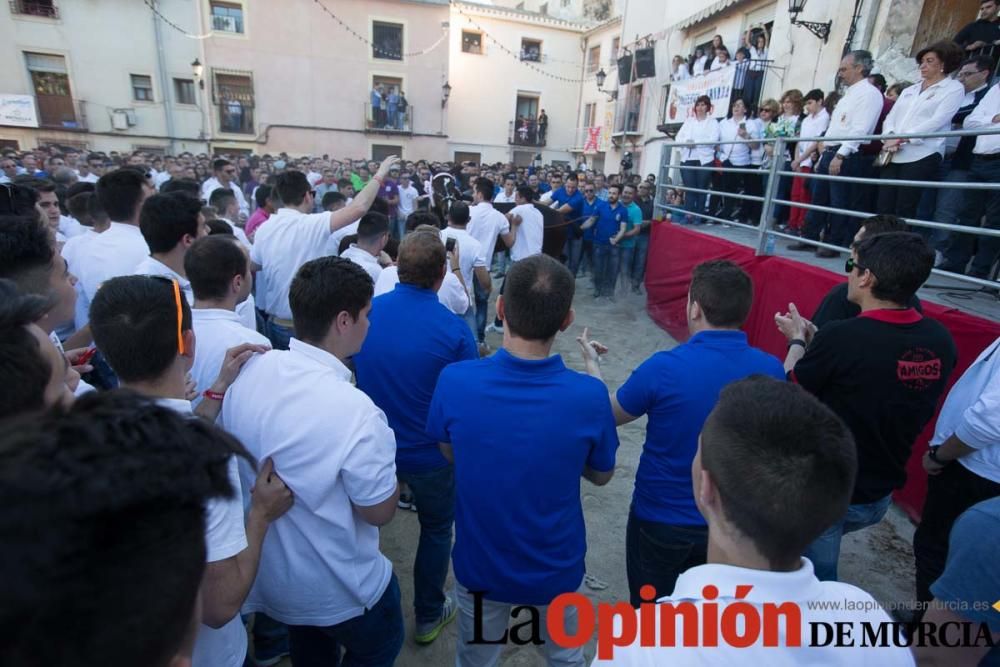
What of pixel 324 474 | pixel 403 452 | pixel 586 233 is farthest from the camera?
pixel 586 233

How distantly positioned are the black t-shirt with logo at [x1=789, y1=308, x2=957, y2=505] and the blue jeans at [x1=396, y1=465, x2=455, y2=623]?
5.89 feet

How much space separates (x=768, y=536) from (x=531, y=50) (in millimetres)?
31433

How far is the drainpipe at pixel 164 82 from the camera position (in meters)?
21.2

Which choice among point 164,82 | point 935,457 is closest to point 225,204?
point 935,457

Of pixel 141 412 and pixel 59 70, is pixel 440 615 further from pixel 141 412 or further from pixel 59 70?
pixel 59 70

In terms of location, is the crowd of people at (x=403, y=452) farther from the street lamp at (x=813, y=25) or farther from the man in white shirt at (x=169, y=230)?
the street lamp at (x=813, y=25)

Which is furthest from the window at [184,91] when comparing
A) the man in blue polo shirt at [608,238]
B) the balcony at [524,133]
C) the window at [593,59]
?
the man in blue polo shirt at [608,238]

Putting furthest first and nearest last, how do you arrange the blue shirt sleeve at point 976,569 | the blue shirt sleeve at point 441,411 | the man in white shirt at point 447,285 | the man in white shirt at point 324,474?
the man in white shirt at point 447,285 → the blue shirt sleeve at point 441,411 → the man in white shirt at point 324,474 → the blue shirt sleeve at point 976,569

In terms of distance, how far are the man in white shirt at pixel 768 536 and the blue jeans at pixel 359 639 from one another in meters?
1.05

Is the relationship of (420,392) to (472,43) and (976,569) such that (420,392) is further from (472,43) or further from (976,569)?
(472,43)

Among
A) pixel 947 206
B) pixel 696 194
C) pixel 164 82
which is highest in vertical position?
pixel 164 82

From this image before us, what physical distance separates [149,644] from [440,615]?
2.34 metres

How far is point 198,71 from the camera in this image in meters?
21.5

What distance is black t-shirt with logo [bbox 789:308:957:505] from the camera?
7.20 ft
